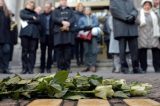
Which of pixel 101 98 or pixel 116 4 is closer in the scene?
pixel 101 98

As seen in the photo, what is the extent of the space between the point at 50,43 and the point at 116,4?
7.81 ft

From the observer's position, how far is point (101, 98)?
3479 mm

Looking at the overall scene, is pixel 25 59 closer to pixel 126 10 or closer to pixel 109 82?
pixel 126 10

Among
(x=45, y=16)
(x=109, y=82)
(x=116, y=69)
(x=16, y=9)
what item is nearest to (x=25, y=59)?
(x=45, y=16)

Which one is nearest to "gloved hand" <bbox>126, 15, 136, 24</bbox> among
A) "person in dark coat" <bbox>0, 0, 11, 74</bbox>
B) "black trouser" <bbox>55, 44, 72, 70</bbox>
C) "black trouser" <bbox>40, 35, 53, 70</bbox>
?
"black trouser" <bbox>55, 44, 72, 70</bbox>

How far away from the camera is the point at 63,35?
1066 centimetres

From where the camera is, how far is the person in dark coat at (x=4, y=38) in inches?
433

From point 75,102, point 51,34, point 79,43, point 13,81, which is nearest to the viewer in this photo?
point 75,102

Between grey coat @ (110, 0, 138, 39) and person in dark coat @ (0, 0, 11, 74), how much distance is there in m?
2.59

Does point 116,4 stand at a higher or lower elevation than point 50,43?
higher

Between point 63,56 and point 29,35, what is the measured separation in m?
0.86

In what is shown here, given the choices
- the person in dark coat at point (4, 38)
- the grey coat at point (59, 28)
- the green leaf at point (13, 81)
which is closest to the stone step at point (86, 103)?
the green leaf at point (13, 81)

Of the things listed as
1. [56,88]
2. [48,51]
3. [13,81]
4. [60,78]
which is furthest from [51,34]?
[56,88]

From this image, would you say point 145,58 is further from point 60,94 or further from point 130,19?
point 60,94
